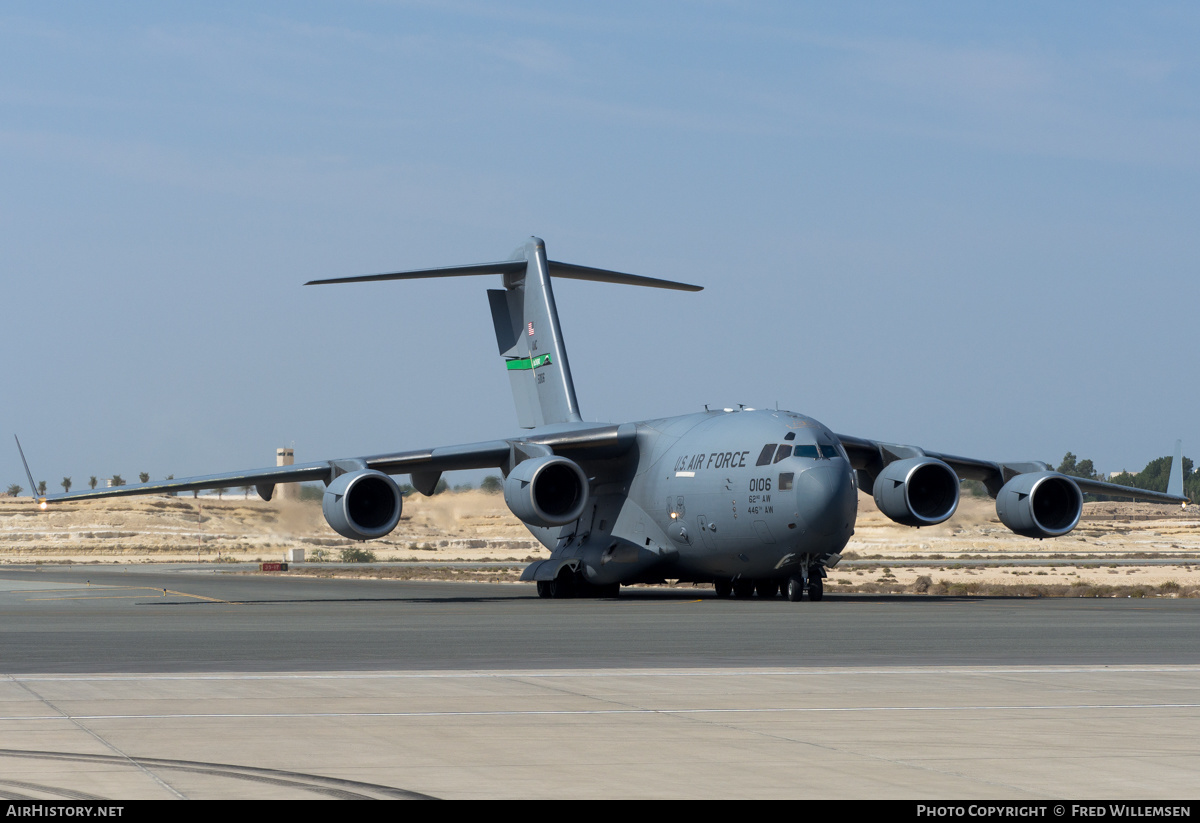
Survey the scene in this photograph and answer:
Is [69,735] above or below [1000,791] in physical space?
above

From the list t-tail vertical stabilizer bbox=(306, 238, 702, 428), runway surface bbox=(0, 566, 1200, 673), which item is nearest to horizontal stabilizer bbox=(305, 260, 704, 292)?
t-tail vertical stabilizer bbox=(306, 238, 702, 428)

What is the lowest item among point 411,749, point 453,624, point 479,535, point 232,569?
point 411,749

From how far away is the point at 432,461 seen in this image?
1179 inches

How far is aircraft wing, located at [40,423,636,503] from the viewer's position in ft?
93.8

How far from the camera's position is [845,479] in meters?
25.1

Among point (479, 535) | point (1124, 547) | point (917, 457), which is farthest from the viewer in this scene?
point (479, 535)

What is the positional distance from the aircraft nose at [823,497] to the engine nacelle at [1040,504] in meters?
4.75

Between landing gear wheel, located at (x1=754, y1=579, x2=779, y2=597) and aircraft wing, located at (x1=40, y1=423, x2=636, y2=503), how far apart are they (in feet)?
12.9

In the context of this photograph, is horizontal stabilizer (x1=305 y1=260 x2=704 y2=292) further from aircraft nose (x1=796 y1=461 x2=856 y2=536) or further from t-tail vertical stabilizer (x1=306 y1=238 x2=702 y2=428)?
aircraft nose (x1=796 y1=461 x2=856 y2=536)

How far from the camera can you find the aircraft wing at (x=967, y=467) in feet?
96.6

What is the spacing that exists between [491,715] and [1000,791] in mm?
3780
